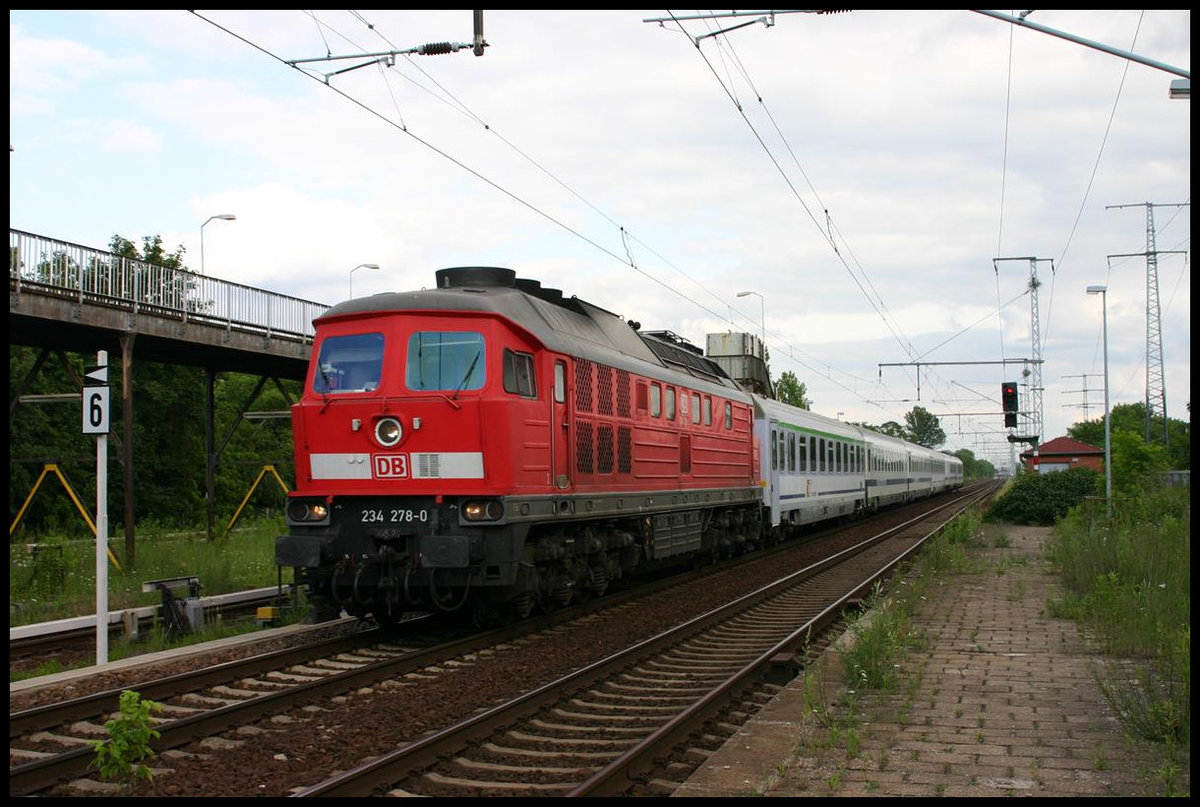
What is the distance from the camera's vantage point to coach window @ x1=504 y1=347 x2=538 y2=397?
11.3 metres

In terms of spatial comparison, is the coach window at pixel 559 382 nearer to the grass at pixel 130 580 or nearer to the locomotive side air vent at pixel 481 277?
the locomotive side air vent at pixel 481 277

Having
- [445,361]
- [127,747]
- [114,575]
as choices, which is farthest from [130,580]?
[127,747]

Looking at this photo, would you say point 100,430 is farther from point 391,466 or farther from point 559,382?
point 559,382

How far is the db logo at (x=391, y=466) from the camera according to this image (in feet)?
36.3

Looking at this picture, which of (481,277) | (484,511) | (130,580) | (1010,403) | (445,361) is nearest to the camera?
(484,511)

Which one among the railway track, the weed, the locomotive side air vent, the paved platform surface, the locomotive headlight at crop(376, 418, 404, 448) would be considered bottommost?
the railway track

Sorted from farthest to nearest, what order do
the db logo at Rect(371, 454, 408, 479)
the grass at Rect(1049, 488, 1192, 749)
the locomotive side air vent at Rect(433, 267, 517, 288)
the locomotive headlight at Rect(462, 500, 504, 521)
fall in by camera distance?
the locomotive side air vent at Rect(433, 267, 517, 288) → the db logo at Rect(371, 454, 408, 479) → the locomotive headlight at Rect(462, 500, 504, 521) → the grass at Rect(1049, 488, 1192, 749)

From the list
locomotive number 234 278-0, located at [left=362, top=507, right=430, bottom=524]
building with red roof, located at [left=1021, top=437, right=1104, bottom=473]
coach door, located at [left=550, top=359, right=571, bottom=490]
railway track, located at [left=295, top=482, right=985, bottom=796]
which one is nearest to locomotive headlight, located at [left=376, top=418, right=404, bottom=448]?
locomotive number 234 278-0, located at [left=362, top=507, right=430, bottom=524]

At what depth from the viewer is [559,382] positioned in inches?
482

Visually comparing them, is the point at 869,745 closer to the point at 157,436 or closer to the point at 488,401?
the point at 488,401

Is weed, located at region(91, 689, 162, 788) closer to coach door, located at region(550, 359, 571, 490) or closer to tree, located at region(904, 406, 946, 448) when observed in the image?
coach door, located at region(550, 359, 571, 490)

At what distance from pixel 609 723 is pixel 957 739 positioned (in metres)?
2.46

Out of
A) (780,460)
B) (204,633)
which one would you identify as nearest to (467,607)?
(204,633)

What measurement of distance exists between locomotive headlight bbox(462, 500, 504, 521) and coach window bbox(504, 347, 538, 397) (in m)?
1.22
